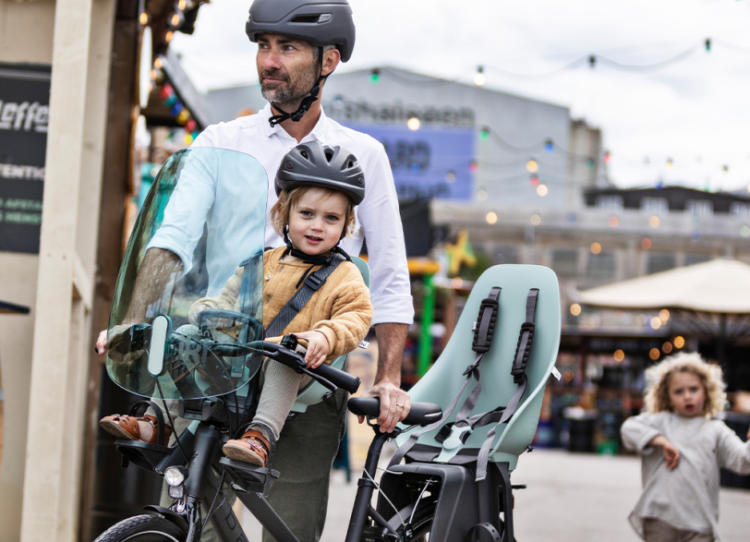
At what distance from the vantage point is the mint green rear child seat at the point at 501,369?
263 cm

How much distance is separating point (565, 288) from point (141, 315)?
38.3 metres

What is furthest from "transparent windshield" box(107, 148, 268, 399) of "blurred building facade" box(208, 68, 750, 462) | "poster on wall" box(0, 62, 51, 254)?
"blurred building facade" box(208, 68, 750, 462)

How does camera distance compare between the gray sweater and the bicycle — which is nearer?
the bicycle

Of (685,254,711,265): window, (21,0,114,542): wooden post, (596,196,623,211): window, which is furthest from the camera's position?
(596,196,623,211): window

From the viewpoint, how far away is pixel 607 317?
27.4 metres

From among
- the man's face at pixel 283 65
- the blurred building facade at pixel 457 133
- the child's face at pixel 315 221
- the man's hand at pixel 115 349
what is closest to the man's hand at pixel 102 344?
the man's hand at pixel 115 349

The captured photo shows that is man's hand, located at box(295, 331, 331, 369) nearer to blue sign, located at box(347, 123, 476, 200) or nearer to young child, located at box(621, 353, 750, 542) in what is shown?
young child, located at box(621, 353, 750, 542)

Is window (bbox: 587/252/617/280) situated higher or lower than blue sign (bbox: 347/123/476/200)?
lower

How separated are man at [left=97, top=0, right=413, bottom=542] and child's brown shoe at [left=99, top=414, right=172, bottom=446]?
46 centimetres

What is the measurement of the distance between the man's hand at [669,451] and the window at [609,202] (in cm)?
4127

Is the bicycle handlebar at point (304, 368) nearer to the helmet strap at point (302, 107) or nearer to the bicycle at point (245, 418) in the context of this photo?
the bicycle at point (245, 418)

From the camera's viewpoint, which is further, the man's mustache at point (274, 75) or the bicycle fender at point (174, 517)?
the man's mustache at point (274, 75)

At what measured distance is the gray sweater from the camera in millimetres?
4457

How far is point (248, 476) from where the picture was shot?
6.22 feet
